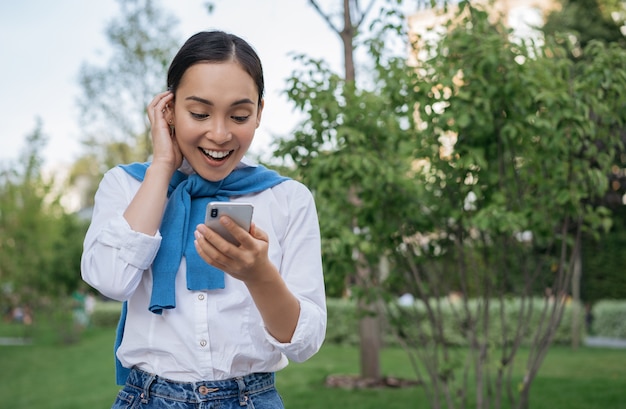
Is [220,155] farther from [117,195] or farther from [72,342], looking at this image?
[72,342]

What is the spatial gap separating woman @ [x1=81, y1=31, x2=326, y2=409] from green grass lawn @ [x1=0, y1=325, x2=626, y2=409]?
6.58 meters

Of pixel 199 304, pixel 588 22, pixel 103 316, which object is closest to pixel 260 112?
pixel 199 304

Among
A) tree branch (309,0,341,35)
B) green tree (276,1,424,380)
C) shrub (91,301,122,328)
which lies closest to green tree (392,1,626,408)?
green tree (276,1,424,380)

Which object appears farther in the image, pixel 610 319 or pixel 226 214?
pixel 610 319

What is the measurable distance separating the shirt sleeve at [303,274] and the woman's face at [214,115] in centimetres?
18

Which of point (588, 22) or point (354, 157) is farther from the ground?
point (588, 22)

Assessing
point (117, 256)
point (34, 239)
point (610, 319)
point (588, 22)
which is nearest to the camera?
point (117, 256)

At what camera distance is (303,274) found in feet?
5.40

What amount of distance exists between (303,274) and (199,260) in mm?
220

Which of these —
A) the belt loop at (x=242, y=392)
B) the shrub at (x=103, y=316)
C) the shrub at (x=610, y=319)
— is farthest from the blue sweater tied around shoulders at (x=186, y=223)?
the shrub at (x=103, y=316)

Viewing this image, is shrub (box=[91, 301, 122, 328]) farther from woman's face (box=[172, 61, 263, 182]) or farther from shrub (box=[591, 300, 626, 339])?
woman's face (box=[172, 61, 263, 182])

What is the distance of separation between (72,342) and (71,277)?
190cm

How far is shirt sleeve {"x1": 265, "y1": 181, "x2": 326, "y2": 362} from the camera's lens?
1.57 m

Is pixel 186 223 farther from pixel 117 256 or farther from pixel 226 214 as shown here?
pixel 226 214
